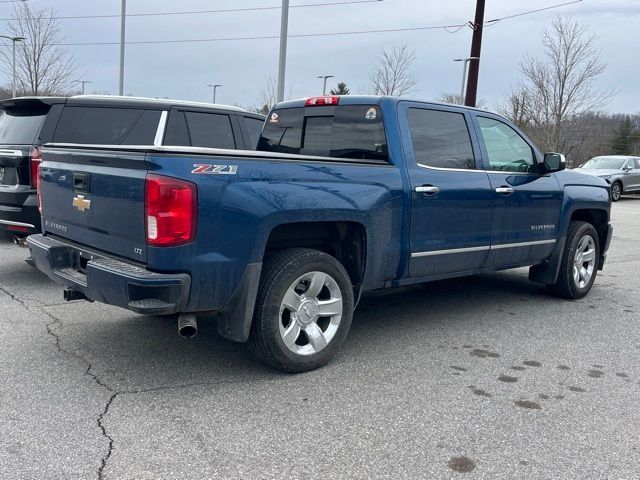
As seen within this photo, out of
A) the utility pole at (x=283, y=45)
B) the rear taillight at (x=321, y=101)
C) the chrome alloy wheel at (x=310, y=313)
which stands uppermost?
the utility pole at (x=283, y=45)

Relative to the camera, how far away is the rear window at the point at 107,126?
266 inches

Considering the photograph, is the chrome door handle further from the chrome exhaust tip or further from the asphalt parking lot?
the chrome exhaust tip

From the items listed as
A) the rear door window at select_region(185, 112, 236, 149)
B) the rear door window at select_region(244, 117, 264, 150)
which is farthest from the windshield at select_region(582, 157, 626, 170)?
the rear door window at select_region(185, 112, 236, 149)

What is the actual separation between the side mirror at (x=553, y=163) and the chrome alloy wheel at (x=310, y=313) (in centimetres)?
287

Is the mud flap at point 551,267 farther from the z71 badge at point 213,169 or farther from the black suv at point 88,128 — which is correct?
the z71 badge at point 213,169

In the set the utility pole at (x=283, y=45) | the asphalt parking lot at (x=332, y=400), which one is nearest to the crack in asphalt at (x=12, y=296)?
the asphalt parking lot at (x=332, y=400)

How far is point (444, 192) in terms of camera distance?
4.98 meters

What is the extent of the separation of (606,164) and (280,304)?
76.7ft

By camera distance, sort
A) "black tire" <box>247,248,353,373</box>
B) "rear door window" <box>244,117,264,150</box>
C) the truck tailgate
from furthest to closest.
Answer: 1. "rear door window" <box>244,117,264,150</box>
2. "black tire" <box>247,248,353,373</box>
3. the truck tailgate

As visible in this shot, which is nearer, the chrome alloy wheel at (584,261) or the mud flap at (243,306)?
the mud flap at (243,306)

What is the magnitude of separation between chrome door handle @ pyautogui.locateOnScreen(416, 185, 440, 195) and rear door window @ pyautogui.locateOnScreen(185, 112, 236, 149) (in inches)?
142

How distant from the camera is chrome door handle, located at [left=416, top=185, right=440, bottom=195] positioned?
479 centimetres

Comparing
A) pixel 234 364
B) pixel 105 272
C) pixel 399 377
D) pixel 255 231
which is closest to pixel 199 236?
pixel 255 231

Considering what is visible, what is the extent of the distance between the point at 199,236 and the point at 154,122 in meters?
4.23
